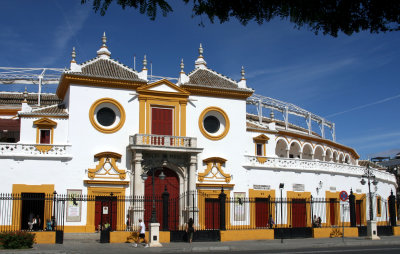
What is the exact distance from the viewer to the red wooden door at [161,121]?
30781 millimetres

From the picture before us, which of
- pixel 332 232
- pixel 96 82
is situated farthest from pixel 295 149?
pixel 96 82

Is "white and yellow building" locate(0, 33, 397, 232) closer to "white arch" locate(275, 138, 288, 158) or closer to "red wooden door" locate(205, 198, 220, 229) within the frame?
"red wooden door" locate(205, 198, 220, 229)

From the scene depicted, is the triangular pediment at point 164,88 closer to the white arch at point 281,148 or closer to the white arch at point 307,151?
the white arch at point 281,148

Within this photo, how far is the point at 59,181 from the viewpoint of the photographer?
27969mm

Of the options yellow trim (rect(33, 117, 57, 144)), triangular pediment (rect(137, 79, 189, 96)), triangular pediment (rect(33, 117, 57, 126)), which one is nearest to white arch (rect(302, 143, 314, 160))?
triangular pediment (rect(137, 79, 189, 96))

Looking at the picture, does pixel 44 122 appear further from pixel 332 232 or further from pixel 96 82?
→ pixel 332 232

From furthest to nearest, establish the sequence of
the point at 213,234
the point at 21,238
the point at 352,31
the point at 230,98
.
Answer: the point at 230,98 < the point at 213,234 < the point at 21,238 < the point at 352,31

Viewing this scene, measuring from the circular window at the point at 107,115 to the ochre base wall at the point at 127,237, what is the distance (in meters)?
8.07

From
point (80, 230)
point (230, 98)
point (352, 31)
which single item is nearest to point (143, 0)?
point (352, 31)

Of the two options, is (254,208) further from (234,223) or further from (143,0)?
(143,0)

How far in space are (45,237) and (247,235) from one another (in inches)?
409

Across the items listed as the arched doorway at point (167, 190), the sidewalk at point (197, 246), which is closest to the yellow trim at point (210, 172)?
the arched doorway at point (167, 190)

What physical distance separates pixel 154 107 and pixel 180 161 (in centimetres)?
394

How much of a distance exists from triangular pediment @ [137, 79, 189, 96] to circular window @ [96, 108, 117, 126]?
236 cm
